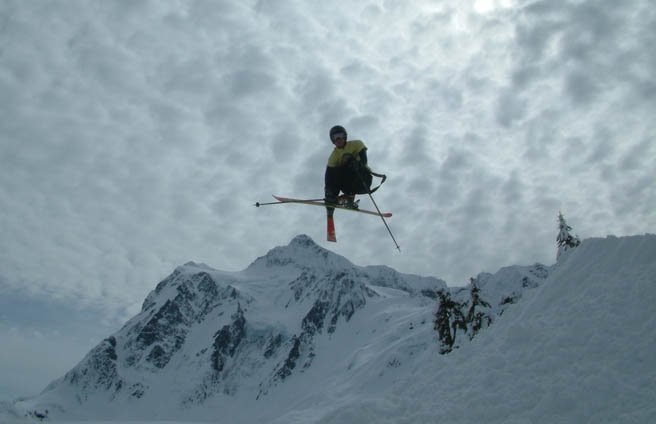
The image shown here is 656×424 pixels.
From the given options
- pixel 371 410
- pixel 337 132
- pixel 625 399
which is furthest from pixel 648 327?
pixel 337 132

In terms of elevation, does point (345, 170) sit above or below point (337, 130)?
below

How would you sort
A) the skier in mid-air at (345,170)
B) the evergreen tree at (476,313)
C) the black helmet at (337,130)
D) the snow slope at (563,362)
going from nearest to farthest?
the snow slope at (563,362), the black helmet at (337,130), the skier in mid-air at (345,170), the evergreen tree at (476,313)

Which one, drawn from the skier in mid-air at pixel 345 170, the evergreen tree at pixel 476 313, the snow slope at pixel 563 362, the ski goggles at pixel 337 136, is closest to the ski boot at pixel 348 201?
the skier in mid-air at pixel 345 170

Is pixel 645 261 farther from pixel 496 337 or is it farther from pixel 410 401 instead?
pixel 410 401

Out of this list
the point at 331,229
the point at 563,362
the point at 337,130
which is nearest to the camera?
the point at 563,362

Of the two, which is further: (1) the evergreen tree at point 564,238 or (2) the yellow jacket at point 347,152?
(1) the evergreen tree at point 564,238

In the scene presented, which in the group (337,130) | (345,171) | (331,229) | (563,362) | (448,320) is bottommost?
(563,362)

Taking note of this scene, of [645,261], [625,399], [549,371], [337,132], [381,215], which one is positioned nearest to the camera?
[625,399]

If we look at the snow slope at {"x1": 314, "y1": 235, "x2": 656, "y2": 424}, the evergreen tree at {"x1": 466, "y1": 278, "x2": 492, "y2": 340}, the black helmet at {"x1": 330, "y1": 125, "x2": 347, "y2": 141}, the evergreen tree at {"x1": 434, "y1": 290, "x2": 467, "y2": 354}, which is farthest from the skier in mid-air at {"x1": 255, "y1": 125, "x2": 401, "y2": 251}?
the evergreen tree at {"x1": 434, "y1": 290, "x2": 467, "y2": 354}

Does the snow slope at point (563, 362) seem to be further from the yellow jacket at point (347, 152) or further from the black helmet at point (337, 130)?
the black helmet at point (337, 130)

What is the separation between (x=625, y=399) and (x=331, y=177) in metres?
8.82

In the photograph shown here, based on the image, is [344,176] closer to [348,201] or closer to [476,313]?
[348,201]

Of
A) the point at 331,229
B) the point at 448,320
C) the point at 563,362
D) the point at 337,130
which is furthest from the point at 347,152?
the point at 448,320

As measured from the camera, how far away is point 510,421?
8094 millimetres
